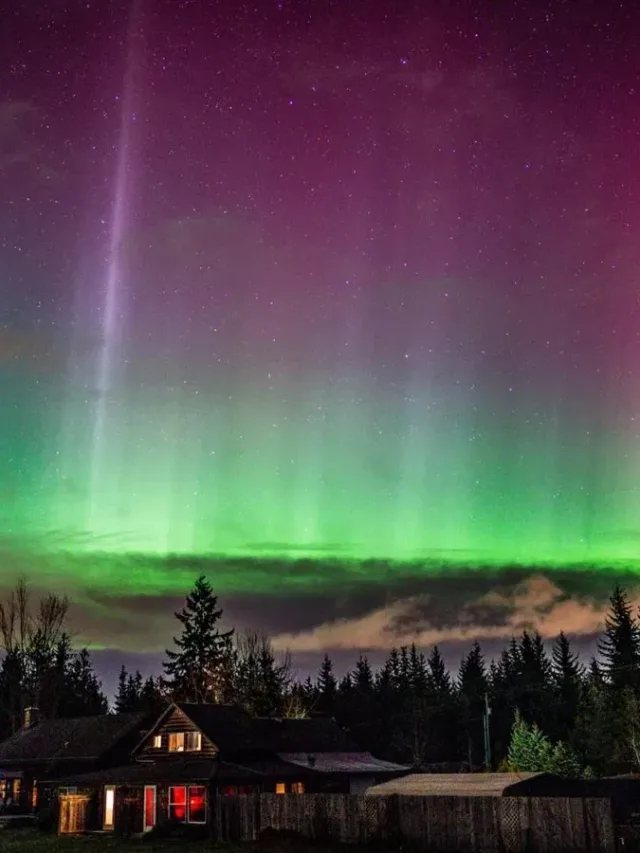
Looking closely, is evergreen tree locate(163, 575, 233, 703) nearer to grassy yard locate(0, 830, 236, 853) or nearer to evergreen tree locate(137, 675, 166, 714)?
evergreen tree locate(137, 675, 166, 714)

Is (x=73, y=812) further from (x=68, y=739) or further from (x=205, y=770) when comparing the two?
(x=68, y=739)

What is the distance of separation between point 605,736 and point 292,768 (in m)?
38.8

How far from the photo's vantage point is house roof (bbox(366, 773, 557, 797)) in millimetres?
37250

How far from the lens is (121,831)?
1816 inches

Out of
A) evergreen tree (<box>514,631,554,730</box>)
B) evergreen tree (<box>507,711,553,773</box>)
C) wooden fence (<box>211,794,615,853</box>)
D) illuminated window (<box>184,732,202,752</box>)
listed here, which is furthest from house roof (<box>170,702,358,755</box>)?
evergreen tree (<box>514,631,554,730</box>)

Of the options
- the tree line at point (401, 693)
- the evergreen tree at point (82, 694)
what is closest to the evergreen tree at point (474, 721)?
the tree line at point (401, 693)

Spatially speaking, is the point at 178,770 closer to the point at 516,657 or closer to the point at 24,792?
the point at 24,792

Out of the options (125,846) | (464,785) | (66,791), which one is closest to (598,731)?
(464,785)

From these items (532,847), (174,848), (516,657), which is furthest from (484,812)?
(516,657)

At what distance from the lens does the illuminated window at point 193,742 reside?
50.5 m

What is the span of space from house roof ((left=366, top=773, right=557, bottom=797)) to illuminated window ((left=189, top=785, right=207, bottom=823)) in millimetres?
9137

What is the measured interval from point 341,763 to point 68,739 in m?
18.3

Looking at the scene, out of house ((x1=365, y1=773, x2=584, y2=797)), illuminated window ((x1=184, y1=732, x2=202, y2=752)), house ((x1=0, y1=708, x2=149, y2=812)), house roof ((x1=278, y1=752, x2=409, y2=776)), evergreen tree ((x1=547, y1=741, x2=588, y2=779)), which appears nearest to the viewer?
house ((x1=365, y1=773, x2=584, y2=797))

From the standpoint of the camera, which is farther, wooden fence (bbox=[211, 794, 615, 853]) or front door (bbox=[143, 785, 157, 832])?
front door (bbox=[143, 785, 157, 832])
